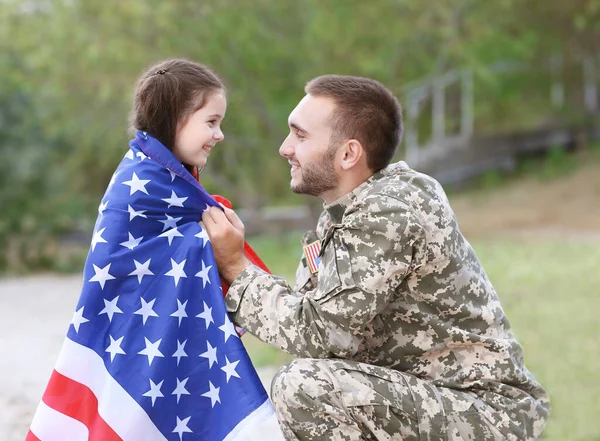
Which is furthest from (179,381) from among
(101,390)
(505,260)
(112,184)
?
(505,260)

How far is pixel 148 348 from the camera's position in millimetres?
2885

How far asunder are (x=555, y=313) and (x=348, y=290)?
529 cm

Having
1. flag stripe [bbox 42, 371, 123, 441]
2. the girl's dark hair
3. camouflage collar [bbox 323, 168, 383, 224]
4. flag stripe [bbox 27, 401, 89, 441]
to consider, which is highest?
the girl's dark hair

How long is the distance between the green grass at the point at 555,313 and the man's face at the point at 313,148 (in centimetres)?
216

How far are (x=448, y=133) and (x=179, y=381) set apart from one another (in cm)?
1847

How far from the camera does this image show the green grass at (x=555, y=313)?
16.3ft

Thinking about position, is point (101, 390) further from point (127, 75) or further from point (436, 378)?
point (127, 75)

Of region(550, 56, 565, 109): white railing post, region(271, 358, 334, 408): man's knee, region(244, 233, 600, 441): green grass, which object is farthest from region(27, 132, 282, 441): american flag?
region(550, 56, 565, 109): white railing post

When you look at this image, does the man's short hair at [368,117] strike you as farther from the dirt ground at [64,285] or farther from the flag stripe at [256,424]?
the dirt ground at [64,285]

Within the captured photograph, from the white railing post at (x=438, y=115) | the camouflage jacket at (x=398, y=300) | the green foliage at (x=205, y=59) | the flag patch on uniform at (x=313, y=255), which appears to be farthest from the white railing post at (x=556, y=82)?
the camouflage jacket at (x=398, y=300)

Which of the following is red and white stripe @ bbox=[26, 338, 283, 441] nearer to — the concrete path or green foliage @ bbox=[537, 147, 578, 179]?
the concrete path

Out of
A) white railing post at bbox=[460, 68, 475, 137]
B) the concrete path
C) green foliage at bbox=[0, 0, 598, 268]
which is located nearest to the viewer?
the concrete path

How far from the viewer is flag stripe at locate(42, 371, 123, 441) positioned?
2855 millimetres

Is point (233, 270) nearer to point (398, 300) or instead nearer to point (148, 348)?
point (148, 348)
